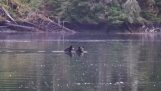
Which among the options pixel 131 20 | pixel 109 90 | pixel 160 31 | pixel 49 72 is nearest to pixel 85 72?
pixel 49 72

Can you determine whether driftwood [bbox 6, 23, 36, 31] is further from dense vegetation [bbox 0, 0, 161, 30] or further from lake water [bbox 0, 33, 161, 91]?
lake water [bbox 0, 33, 161, 91]

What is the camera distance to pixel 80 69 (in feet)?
118

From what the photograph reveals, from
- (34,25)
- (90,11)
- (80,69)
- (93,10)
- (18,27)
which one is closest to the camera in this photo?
(80,69)

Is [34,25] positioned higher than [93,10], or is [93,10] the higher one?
[93,10]

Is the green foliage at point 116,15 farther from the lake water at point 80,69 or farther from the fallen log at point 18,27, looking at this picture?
the lake water at point 80,69

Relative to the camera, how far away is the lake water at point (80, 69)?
94.6 ft

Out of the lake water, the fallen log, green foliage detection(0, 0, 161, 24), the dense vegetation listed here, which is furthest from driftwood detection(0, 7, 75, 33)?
the lake water

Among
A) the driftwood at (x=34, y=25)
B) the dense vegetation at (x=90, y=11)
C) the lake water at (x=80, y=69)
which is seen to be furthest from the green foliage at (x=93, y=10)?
the lake water at (x=80, y=69)

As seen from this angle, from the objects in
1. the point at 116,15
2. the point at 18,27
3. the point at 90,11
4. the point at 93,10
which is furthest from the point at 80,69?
the point at 116,15

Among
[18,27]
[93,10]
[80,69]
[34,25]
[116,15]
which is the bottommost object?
[18,27]

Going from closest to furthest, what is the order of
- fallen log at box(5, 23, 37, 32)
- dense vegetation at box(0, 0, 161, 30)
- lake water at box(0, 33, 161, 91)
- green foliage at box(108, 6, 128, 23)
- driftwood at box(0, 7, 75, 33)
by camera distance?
lake water at box(0, 33, 161, 91)
fallen log at box(5, 23, 37, 32)
driftwood at box(0, 7, 75, 33)
green foliage at box(108, 6, 128, 23)
dense vegetation at box(0, 0, 161, 30)

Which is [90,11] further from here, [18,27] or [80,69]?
[80,69]

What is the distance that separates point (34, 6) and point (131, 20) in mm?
12223

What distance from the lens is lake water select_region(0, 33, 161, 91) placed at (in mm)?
28844
